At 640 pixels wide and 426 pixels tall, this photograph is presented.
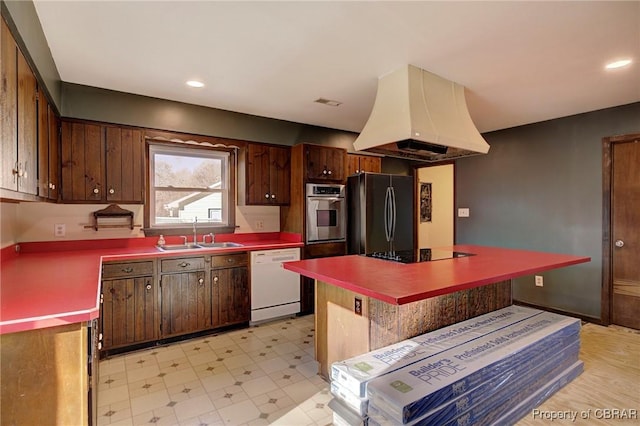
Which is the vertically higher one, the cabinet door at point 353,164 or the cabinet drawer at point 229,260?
the cabinet door at point 353,164

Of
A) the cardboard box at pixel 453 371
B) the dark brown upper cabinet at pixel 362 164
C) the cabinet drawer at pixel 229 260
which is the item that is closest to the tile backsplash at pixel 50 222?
the cabinet drawer at pixel 229 260

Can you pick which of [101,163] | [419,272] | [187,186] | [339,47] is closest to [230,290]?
[187,186]

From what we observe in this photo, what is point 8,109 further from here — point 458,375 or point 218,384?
point 458,375

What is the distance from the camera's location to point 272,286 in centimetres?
383

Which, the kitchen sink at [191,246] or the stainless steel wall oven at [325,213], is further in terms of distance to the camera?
the stainless steel wall oven at [325,213]

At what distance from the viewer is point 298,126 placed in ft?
14.5

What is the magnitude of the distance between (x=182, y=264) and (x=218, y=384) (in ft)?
4.15

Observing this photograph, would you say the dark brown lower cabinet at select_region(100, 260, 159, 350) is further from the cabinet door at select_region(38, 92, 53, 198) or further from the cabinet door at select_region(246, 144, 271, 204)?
the cabinet door at select_region(246, 144, 271, 204)

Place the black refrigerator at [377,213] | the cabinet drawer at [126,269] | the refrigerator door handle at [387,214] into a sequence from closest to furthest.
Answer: the cabinet drawer at [126,269] < the black refrigerator at [377,213] < the refrigerator door handle at [387,214]

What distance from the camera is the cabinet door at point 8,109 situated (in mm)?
1425

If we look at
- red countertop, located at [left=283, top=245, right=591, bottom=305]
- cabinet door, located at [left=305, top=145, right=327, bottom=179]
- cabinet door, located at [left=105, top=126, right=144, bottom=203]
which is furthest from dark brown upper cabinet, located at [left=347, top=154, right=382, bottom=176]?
cabinet door, located at [left=105, top=126, right=144, bottom=203]

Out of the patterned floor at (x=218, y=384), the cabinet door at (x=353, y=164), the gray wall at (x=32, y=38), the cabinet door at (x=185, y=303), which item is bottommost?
the patterned floor at (x=218, y=384)

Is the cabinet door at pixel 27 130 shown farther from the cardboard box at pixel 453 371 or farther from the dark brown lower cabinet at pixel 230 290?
the cardboard box at pixel 453 371

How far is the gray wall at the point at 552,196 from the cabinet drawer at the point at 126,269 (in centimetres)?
431
